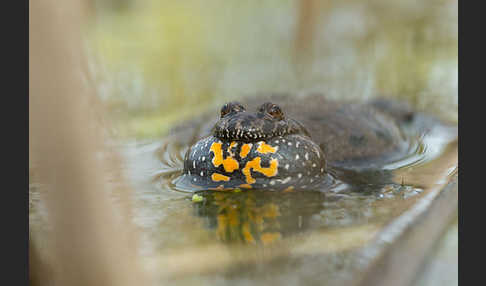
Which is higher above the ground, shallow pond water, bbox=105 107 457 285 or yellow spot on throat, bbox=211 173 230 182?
yellow spot on throat, bbox=211 173 230 182

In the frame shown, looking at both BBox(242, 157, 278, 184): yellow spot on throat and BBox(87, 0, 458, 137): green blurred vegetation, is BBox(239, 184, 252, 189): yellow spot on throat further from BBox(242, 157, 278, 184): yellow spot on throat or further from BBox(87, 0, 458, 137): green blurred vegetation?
BBox(87, 0, 458, 137): green blurred vegetation

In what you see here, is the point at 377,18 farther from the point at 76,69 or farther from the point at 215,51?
the point at 76,69

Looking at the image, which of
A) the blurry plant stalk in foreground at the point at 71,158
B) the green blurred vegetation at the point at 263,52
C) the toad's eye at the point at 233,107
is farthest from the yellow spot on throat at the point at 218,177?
the green blurred vegetation at the point at 263,52

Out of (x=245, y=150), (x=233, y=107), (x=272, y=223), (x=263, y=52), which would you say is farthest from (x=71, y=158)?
(x=263, y=52)

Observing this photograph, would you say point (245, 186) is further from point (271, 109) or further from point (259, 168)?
point (271, 109)

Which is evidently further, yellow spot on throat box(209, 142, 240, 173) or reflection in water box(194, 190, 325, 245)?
yellow spot on throat box(209, 142, 240, 173)

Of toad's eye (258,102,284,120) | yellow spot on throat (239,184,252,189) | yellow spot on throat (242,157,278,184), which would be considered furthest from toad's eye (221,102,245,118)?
yellow spot on throat (239,184,252,189)
